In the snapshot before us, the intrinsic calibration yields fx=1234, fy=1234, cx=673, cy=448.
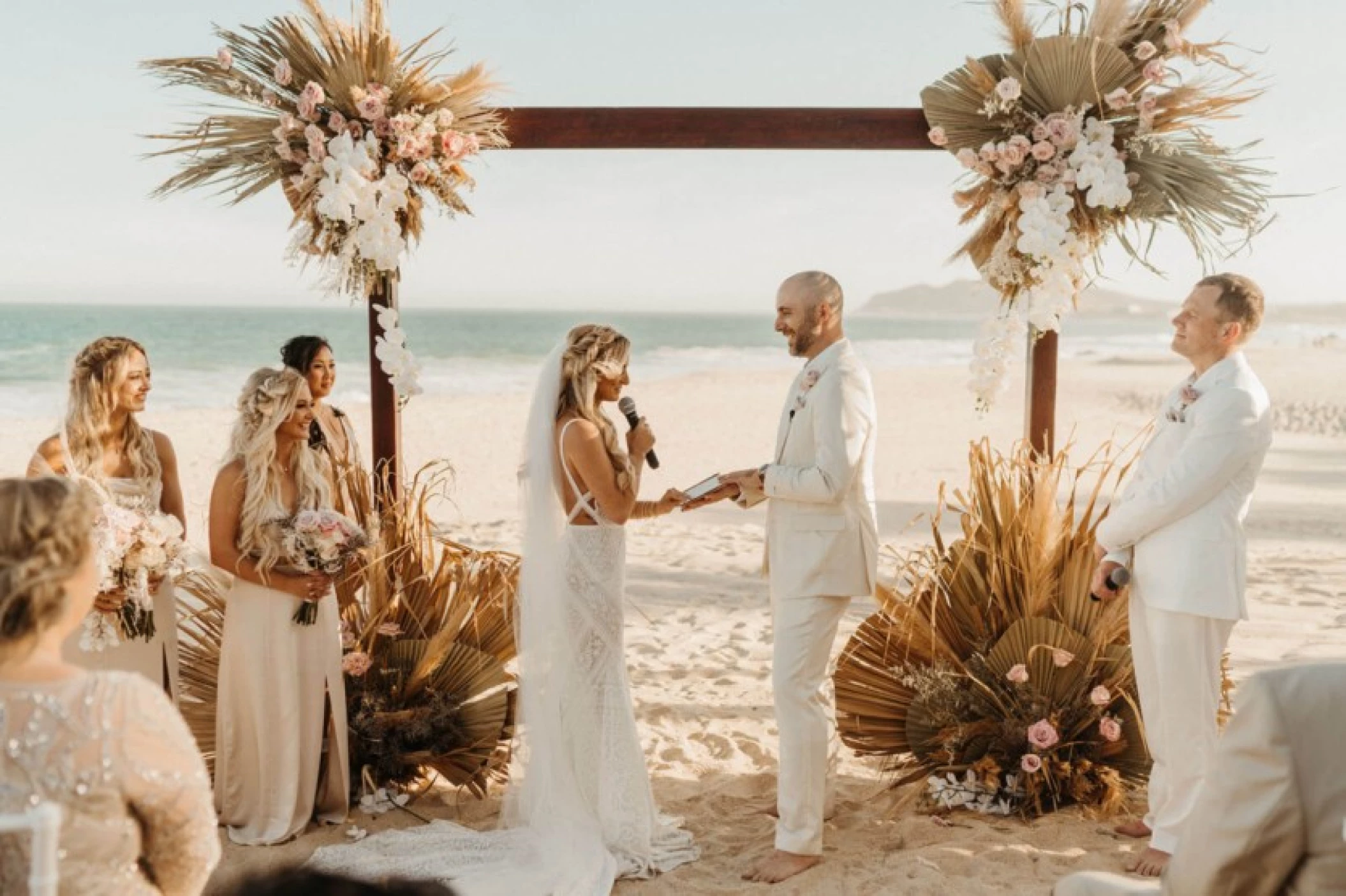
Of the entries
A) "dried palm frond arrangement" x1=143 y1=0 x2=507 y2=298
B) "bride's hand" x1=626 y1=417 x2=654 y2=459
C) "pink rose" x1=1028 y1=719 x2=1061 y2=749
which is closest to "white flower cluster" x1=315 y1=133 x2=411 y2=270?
"dried palm frond arrangement" x1=143 y1=0 x2=507 y2=298

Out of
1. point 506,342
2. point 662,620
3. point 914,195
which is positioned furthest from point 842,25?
point 662,620

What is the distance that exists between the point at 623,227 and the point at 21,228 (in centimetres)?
2014

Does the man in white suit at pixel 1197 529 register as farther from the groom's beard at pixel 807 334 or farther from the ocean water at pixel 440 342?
the ocean water at pixel 440 342

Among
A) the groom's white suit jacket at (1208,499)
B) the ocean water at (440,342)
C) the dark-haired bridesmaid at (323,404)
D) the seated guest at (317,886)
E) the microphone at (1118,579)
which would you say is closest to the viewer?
the seated guest at (317,886)

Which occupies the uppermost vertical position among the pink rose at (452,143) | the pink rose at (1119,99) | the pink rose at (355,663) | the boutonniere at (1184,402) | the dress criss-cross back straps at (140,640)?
the pink rose at (1119,99)

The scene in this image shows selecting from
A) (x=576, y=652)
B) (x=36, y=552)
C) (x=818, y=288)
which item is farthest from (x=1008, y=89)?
(x=36, y=552)

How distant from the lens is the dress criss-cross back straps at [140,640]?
4273 mm

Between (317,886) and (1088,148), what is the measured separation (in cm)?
442

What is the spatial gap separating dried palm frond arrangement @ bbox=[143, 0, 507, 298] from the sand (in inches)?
88.0

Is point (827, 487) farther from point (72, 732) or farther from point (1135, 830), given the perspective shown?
point (72, 732)

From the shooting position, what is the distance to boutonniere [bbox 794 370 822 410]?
4266mm

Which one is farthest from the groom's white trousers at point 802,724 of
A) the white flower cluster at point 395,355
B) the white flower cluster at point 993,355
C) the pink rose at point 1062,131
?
the pink rose at point 1062,131

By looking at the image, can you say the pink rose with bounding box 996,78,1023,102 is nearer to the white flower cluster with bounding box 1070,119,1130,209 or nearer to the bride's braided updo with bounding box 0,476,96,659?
the white flower cluster with bounding box 1070,119,1130,209

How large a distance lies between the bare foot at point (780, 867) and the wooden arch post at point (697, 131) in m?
1.99
